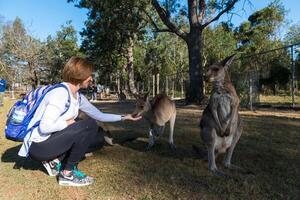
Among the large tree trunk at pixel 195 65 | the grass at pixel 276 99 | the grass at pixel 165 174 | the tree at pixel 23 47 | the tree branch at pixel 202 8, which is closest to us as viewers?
the grass at pixel 165 174

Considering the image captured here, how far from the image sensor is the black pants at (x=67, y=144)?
428cm

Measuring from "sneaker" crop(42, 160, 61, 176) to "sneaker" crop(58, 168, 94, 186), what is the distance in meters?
0.30

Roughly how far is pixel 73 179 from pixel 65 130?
55 centimetres

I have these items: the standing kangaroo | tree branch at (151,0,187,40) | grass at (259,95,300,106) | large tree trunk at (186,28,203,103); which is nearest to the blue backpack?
the standing kangaroo

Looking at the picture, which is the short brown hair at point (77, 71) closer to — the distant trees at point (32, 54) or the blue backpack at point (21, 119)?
the blue backpack at point (21, 119)

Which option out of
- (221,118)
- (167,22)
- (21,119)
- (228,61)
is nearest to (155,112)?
(221,118)

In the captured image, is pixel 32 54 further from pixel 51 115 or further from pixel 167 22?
pixel 51 115

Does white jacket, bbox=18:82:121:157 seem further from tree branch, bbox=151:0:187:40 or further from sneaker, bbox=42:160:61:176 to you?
tree branch, bbox=151:0:187:40

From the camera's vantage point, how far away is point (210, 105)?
4.80 metres

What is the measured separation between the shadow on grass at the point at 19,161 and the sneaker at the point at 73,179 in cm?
81

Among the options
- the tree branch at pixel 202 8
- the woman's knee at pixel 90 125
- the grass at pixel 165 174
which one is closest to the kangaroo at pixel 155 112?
the grass at pixel 165 174

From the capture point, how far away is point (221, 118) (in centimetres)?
466

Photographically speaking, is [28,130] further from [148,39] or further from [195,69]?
[148,39]

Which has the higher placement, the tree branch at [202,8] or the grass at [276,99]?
the tree branch at [202,8]
